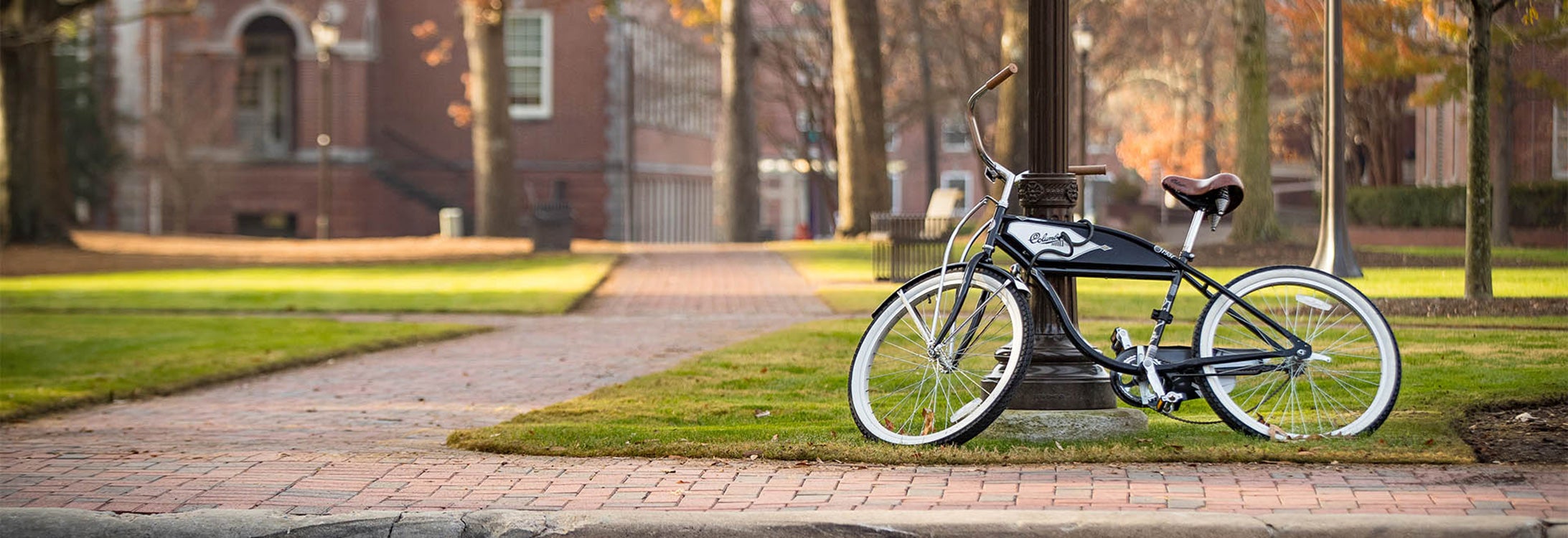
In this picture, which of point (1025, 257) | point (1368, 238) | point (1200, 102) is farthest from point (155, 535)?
point (1200, 102)

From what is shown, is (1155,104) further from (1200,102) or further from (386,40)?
(386,40)

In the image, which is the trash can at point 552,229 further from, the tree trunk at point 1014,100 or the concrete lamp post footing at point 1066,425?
the concrete lamp post footing at point 1066,425

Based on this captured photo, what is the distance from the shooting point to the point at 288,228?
42.1 meters

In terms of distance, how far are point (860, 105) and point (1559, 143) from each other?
11.6 m

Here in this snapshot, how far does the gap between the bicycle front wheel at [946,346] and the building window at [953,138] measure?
54.8 metres

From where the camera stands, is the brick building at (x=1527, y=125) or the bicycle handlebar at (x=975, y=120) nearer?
the bicycle handlebar at (x=975, y=120)

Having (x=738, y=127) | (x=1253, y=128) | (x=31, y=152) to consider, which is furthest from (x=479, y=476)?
(x=738, y=127)

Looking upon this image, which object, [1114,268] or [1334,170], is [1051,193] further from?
[1334,170]

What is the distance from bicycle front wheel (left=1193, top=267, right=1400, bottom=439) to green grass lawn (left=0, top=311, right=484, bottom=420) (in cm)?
663

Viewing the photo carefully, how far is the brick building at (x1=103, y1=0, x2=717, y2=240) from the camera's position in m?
41.0

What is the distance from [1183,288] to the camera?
1457 cm

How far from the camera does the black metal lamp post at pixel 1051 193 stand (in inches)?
290

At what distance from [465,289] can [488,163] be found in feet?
36.9

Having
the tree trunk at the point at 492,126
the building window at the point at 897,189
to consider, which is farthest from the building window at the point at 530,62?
the building window at the point at 897,189
